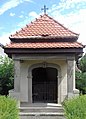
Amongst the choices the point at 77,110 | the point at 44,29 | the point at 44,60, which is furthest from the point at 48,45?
the point at 77,110

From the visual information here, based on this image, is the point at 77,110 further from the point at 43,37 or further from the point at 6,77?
the point at 6,77

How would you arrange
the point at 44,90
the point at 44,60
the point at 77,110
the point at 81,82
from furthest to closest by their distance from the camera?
the point at 81,82, the point at 44,90, the point at 44,60, the point at 77,110

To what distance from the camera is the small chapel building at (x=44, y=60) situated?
15945 mm

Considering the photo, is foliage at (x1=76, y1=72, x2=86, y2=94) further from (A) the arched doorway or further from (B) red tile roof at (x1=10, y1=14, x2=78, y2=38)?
(B) red tile roof at (x1=10, y1=14, x2=78, y2=38)

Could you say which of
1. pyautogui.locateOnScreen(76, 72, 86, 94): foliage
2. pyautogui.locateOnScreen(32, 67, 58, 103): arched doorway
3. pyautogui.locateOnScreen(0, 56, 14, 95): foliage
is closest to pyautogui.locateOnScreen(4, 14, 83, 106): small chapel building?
pyautogui.locateOnScreen(32, 67, 58, 103): arched doorway

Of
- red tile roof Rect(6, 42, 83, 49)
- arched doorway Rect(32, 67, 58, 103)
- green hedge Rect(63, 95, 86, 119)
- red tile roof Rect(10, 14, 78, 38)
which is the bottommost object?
green hedge Rect(63, 95, 86, 119)

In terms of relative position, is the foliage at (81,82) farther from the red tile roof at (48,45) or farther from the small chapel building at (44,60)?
the red tile roof at (48,45)

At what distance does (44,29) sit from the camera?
17.3m

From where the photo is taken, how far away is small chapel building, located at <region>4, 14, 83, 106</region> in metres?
15.9

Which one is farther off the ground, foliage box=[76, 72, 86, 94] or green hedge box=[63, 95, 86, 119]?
foliage box=[76, 72, 86, 94]

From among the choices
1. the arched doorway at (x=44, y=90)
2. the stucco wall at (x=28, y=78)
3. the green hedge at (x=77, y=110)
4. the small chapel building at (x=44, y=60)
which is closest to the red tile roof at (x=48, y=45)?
the small chapel building at (x=44, y=60)

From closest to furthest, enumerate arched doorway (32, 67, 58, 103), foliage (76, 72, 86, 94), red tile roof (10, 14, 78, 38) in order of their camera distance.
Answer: red tile roof (10, 14, 78, 38), arched doorway (32, 67, 58, 103), foliage (76, 72, 86, 94)

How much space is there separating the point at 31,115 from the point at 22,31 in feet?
15.0

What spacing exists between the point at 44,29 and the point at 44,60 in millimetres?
1612
